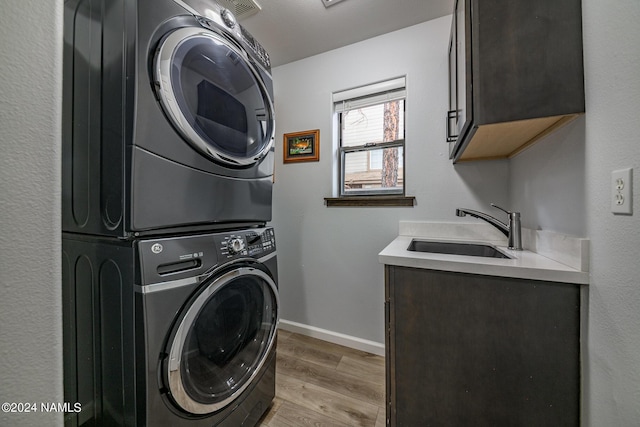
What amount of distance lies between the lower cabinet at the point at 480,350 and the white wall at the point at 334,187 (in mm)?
836

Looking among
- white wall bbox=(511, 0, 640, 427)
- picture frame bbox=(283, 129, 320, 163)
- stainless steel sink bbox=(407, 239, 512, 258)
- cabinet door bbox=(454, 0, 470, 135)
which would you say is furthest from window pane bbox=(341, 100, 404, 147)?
white wall bbox=(511, 0, 640, 427)

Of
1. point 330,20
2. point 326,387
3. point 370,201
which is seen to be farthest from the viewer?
point 370,201

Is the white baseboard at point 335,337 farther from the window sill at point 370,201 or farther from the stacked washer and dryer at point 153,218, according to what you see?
the window sill at point 370,201

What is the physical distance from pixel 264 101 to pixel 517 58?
1.12 m

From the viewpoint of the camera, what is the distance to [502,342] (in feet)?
2.79

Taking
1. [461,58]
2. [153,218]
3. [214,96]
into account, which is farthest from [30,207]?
[461,58]

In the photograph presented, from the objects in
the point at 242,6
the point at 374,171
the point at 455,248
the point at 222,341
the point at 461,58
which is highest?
the point at 242,6

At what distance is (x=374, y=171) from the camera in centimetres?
201

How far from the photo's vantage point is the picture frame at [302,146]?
2078mm

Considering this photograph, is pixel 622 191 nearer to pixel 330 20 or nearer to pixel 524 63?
pixel 524 63

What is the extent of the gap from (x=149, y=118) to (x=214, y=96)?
33cm

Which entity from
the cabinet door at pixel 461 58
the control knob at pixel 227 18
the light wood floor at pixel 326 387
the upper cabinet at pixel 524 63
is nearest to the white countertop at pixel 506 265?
the upper cabinet at pixel 524 63

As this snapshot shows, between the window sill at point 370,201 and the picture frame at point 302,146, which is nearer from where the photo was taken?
the window sill at point 370,201

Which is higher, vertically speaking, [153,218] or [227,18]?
[227,18]
